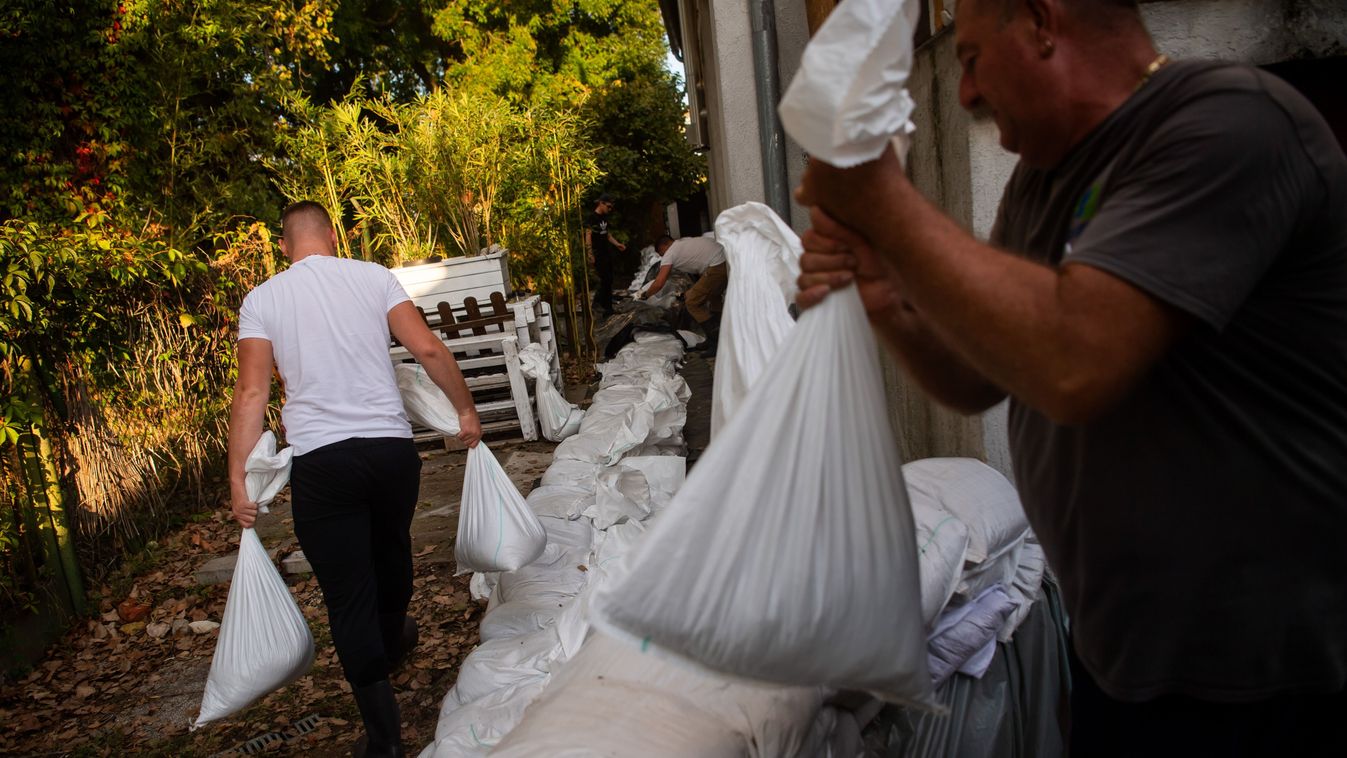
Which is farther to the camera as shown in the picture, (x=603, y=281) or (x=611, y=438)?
(x=603, y=281)

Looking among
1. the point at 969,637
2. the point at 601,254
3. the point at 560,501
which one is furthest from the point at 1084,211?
the point at 601,254

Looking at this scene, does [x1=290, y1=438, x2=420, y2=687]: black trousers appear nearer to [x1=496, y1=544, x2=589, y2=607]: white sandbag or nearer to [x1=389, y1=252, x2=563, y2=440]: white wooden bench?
[x1=496, y1=544, x2=589, y2=607]: white sandbag

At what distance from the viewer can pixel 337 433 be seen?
323 centimetres

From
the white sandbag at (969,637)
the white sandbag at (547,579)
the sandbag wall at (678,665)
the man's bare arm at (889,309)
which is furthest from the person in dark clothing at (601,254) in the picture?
the man's bare arm at (889,309)

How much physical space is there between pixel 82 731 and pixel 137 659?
655 mm

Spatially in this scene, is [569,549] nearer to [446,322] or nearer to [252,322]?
[252,322]

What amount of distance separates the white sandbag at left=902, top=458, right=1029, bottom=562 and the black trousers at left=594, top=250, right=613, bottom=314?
11.9 m

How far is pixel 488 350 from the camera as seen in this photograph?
8414 millimetres

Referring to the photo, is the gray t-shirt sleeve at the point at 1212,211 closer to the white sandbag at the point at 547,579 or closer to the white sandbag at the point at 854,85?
the white sandbag at the point at 854,85

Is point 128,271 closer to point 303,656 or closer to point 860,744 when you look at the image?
point 303,656

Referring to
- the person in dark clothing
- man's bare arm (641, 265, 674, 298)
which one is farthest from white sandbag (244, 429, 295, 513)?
the person in dark clothing

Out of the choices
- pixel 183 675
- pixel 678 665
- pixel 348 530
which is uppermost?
pixel 678 665

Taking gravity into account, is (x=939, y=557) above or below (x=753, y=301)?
below

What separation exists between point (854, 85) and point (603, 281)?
1344 centimetres
